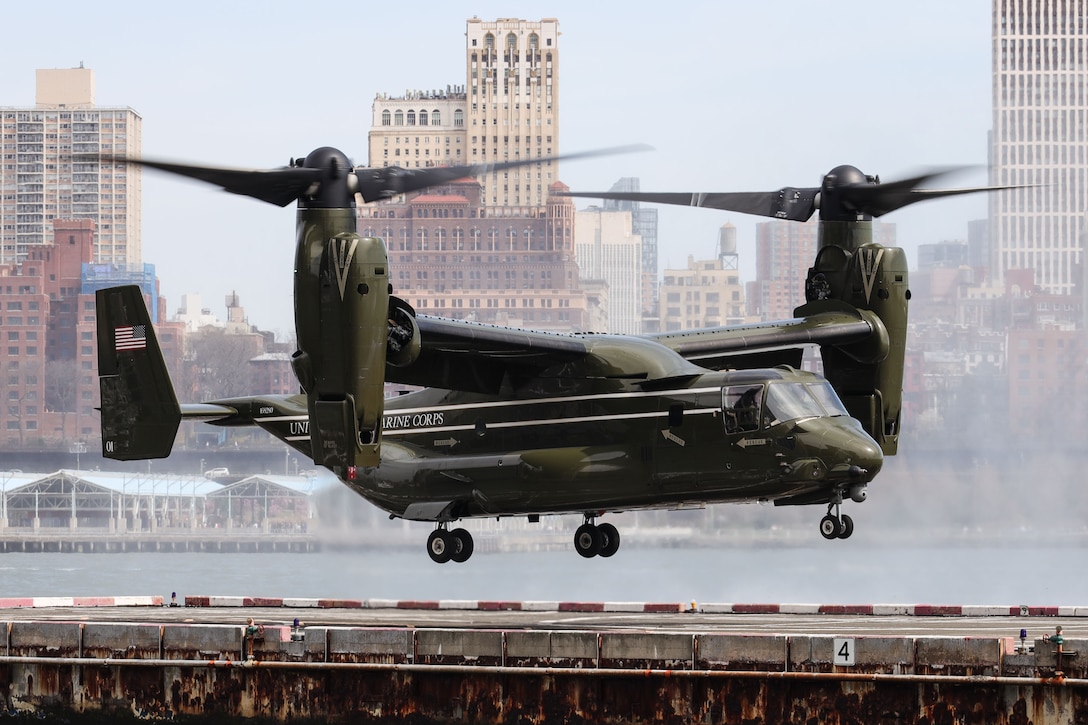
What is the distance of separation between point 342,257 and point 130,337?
925 centimetres

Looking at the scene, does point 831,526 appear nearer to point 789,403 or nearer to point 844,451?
point 844,451

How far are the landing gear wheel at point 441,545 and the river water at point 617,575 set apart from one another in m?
47.1

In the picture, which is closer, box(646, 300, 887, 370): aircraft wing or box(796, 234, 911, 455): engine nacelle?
box(646, 300, 887, 370): aircraft wing

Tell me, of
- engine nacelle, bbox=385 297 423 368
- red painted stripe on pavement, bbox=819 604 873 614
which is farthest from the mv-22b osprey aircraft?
red painted stripe on pavement, bbox=819 604 873 614

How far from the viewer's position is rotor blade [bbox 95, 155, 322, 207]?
31.3 meters

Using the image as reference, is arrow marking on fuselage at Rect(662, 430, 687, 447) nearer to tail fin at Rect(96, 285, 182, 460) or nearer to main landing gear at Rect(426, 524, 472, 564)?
main landing gear at Rect(426, 524, 472, 564)

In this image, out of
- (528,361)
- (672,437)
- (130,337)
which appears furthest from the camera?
(130,337)

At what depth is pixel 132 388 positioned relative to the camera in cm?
3709

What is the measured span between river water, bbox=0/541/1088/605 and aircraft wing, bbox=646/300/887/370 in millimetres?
47240

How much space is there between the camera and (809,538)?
14575 centimetres

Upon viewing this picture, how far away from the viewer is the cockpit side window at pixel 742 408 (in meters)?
33.9

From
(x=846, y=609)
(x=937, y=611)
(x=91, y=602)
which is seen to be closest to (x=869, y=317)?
(x=846, y=609)

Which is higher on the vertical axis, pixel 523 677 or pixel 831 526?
pixel 831 526

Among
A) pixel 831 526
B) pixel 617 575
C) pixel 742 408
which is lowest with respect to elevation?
pixel 617 575
